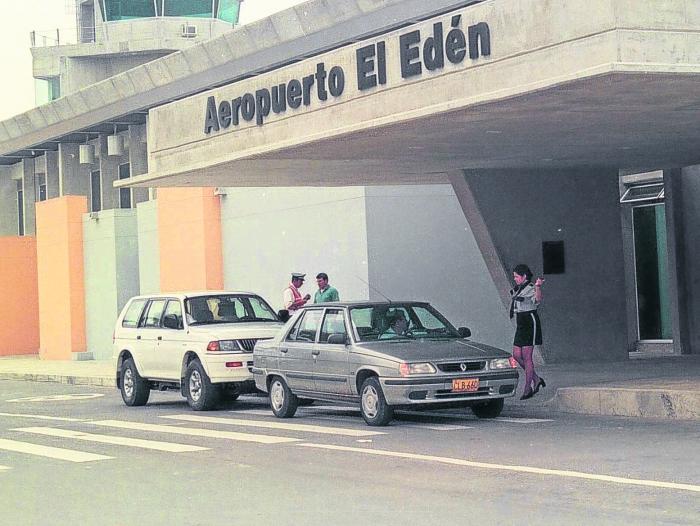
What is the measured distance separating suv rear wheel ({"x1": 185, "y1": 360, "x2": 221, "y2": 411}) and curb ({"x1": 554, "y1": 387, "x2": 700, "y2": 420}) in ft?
16.7

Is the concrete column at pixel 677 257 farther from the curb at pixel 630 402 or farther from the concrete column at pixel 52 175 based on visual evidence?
the concrete column at pixel 52 175

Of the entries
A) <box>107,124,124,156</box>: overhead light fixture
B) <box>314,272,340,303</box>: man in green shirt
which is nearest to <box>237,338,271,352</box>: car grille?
<box>314,272,340,303</box>: man in green shirt

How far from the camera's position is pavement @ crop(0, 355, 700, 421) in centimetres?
1522

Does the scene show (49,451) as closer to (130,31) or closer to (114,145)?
(114,145)

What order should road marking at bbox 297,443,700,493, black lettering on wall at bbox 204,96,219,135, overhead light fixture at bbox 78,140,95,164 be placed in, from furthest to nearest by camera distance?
overhead light fixture at bbox 78,140,95,164, black lettering on wall at bbox 204,96,219,135, road marking at bbox 297,443,700,493

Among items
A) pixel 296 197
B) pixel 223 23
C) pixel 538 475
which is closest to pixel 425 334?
pixel 538 475

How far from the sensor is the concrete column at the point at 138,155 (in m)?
40.2

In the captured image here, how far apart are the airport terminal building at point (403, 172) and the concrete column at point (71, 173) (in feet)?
0.25

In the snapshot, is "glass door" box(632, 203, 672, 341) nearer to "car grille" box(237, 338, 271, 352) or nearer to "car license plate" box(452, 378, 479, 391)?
"car grille" box(237, 338, 271, 352)

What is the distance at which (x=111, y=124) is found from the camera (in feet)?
133

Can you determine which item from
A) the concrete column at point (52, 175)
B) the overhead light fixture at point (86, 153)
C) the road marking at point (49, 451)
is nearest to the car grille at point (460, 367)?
the road marking at point (49, 451)

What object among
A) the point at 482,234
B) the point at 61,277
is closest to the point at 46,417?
the point at 482,234

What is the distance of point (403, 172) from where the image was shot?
22453mm

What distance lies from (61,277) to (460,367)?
25.7 meters
